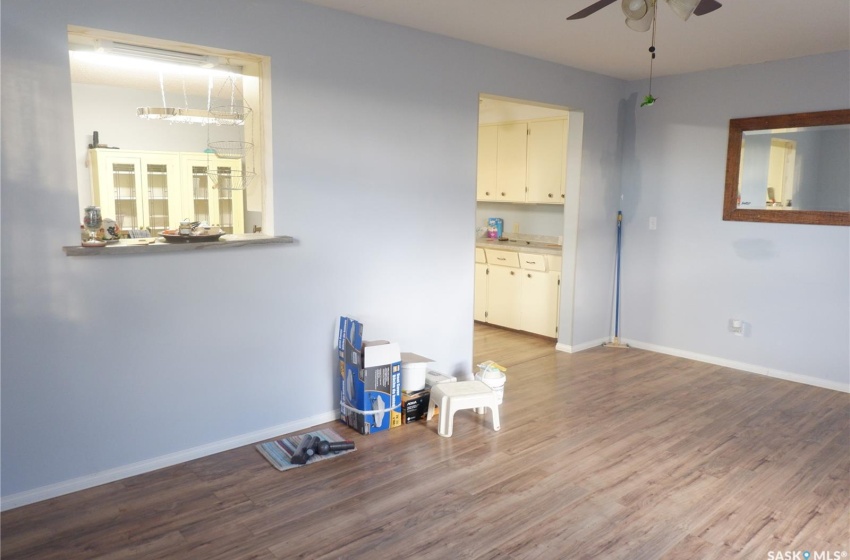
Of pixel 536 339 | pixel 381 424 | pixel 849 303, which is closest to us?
pixel 381 424

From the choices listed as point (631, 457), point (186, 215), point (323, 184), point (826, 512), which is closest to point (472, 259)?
point (323, 184)

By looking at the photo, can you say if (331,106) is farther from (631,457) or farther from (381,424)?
(631,457)

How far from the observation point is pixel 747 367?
5.03m

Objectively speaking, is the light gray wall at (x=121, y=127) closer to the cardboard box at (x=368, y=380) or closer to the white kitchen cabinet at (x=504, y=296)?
the white kitchen cabinet at (x=504, y=296)

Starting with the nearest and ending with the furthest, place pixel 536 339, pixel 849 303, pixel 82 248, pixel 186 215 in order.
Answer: pixel 82 248 → pixel 849 303 → pixel 536 339 → pixel 186 215

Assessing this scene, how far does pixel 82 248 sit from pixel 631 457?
9.82ft

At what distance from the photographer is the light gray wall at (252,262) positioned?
8.82 feet

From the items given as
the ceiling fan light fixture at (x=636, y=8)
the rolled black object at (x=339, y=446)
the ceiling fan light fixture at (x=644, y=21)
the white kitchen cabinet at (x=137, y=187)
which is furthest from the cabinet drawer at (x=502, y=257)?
the ceiling fan light fixture at (x=636, y=8)

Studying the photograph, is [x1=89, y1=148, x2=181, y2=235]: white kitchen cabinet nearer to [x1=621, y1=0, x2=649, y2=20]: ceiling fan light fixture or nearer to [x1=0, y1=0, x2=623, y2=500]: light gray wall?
[x1=0, y1=0, x2=623, y2=500]: light gray wall

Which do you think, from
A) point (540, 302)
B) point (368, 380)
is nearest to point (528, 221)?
point (540, 302)

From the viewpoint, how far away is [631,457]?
3369 mm

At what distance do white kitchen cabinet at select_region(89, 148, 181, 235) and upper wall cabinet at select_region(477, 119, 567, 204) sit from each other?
331 cm

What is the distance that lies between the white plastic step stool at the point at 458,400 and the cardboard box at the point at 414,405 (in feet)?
0.44

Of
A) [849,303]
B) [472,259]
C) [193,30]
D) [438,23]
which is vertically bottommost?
[849,303]
